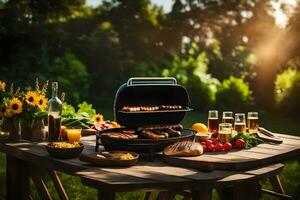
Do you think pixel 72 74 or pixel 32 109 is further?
pixel 72 74

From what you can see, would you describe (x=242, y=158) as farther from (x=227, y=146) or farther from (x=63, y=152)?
(x=63, y=152)

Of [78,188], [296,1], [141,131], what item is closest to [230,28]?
[296,1]

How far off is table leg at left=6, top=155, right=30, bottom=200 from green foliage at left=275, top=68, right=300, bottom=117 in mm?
14031

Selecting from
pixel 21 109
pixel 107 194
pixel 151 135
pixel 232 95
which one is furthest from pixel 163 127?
pixel 232 95

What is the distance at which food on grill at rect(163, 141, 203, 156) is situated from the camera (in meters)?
3.62

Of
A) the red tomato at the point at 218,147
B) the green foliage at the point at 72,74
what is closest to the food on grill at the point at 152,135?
the red tomato at the point at 218,147

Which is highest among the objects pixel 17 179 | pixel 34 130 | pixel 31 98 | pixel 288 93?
pixel 288 93

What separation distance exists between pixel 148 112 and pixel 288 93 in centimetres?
1450

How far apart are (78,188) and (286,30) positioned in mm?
16130

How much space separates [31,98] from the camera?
4324mm

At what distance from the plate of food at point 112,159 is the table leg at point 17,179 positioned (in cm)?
111

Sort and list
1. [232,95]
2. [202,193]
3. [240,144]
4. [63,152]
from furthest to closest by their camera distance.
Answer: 1. [232,95]
2. [240,144]
3. [63,152]
4. [202,193]

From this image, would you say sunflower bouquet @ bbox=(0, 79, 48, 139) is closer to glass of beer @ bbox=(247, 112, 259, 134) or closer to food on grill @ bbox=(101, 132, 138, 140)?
food on grill @ bbox=(101, 132, 138, 140)

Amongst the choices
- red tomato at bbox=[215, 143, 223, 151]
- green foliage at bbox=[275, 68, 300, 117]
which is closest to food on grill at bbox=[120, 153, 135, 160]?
red tomato at bbox=[215, 143, 223, 151]
